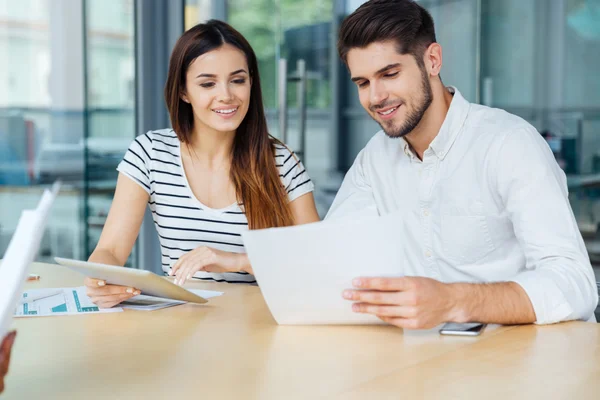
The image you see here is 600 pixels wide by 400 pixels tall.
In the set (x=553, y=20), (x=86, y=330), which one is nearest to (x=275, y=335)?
(x=86, y=330)

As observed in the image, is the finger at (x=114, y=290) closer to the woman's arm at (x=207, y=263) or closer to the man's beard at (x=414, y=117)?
the woman's arm at (x=207, y=263)

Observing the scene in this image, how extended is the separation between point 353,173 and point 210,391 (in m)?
1.10

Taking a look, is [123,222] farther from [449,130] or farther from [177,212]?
[449,130]

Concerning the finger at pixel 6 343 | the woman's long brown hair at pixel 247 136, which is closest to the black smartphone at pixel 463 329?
the finger at pixel 6 343

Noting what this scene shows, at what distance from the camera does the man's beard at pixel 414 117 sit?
1.83m

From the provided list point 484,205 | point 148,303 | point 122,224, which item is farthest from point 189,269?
point 484,205

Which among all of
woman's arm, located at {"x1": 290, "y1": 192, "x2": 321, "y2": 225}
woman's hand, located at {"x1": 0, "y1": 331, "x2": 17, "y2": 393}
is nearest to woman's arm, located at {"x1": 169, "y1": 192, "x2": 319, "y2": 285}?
woman's arm, located at {"x1": 290, "y1": 192, "x2": 321, "y2": 225}

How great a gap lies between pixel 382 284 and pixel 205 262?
645mm

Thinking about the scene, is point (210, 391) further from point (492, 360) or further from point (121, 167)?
point (121, 167)

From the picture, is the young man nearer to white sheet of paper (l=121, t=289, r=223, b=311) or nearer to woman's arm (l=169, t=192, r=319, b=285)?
woman's arm (l=169, t=192, r=319, b=285)

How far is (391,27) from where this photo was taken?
1792 millimetres

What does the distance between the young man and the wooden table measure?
0.75ft

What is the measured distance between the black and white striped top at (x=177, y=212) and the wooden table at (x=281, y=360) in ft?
2.29

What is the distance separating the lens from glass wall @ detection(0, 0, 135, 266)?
11.3ft
